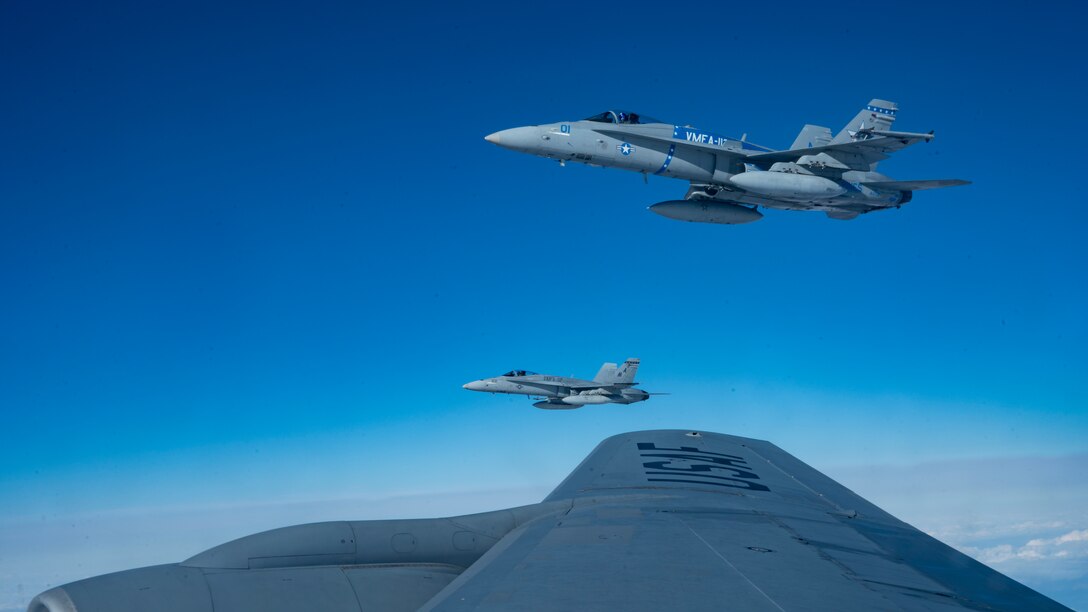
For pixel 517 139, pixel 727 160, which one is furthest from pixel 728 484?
pixel 727 160

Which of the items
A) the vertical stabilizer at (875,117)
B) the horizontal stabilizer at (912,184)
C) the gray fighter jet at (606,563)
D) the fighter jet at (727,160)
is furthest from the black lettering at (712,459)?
the vertical stabilizer at (875,117)

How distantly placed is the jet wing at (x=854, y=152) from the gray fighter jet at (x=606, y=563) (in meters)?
16.2

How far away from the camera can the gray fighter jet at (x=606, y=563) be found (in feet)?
15.0

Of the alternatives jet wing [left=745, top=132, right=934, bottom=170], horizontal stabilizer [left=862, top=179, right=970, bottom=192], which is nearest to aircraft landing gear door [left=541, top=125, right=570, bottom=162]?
jet wing [left=745, top=132, right=934, bottom=170]

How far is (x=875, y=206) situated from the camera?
24453mm

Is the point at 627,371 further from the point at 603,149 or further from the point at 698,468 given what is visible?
the point at 698,468

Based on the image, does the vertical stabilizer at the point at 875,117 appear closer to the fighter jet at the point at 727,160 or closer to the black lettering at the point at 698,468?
the fighter jet at the point at 727,160

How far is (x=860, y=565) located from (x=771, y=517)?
1.50 metres

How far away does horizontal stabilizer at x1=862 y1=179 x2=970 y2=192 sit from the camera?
2252 centimetres

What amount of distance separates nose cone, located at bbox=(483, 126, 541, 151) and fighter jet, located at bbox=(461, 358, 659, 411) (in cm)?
2828

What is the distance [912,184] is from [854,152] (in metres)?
1.94

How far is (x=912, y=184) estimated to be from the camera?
914 inches

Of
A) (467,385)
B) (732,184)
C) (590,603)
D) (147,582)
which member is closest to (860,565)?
(590,603)

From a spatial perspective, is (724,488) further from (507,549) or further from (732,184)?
(732,184)
